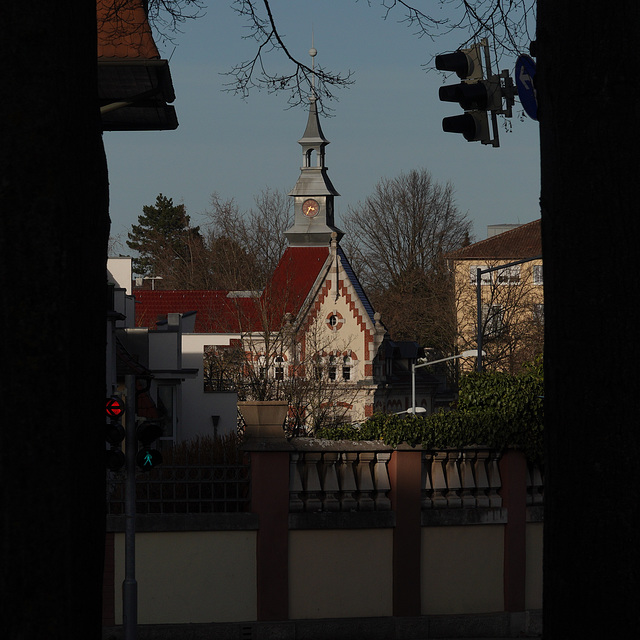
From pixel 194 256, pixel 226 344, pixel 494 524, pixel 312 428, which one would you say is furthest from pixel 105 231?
pixel 194 256

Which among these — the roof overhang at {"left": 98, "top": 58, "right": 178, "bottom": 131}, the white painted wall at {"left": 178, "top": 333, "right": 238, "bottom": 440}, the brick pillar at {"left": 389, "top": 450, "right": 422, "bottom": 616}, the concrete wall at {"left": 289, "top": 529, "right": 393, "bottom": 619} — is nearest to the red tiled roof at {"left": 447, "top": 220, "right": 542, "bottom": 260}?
the white painted wall at {"left": 178, "top": 333, "right": 238, "bottom": 440}

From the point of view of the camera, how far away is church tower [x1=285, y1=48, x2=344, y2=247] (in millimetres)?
73062

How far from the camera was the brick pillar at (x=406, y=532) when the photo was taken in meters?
12.4

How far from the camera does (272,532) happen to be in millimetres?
12188

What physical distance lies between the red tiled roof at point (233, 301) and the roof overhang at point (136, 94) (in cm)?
3481

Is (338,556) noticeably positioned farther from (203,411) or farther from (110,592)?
(203,411)

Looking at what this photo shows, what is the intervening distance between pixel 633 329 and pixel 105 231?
1913mm

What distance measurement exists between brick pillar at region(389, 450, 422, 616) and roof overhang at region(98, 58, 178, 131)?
16.8 feet

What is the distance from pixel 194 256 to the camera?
83.9 meters

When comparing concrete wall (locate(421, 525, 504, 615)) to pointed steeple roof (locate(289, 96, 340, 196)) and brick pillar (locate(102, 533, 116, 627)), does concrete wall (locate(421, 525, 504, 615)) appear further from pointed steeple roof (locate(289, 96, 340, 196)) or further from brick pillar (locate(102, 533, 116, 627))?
pointed steeple roof (locate(289, 96, 340, 196))

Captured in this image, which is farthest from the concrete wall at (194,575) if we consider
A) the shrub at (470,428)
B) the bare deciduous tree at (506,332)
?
the bare deciduous tree at (506,332)

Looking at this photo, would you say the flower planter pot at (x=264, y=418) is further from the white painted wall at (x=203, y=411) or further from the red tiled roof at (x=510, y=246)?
the red tiled roof at (x=510, y=246)

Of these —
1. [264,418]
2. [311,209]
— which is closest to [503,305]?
[311,209]

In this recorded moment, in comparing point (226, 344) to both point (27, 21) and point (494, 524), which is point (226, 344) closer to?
point (494, 524)
